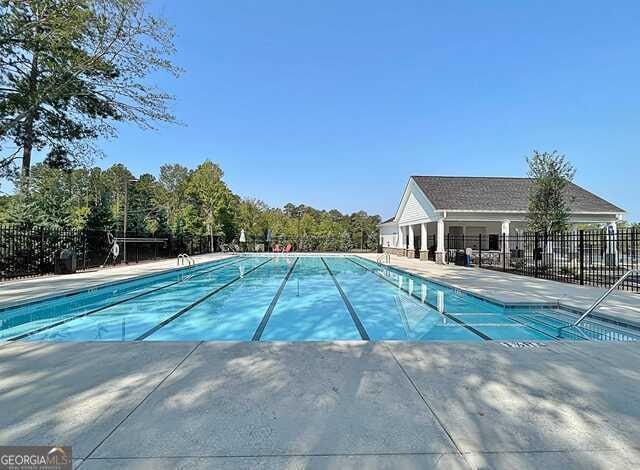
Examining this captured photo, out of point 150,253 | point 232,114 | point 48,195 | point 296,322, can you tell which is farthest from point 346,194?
point 296,322

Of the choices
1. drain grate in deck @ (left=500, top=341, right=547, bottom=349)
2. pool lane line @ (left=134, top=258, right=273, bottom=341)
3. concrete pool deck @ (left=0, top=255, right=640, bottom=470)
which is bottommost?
pool lane line @ (left=134, top=258, right=273, bottom=341)

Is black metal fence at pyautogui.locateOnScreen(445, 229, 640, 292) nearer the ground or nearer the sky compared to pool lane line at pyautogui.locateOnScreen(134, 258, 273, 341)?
nearer the sky

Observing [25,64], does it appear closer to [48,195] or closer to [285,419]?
[48,195]

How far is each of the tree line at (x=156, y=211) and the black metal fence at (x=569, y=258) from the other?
51.7 feet

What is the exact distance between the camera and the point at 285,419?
2625 mm

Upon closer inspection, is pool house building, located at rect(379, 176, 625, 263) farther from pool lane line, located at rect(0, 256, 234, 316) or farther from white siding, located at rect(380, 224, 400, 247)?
pool lane line, located at rect(0, 256, 234, 316)

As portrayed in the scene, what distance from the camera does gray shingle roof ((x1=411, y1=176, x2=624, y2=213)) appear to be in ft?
68.2

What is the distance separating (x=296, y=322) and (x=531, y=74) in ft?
60.0

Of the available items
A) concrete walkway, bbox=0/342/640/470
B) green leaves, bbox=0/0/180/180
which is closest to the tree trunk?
green leaves, bbox=0/0/180/180

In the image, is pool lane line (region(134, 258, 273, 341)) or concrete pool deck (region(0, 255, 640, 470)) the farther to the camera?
pool lane line (region(134, 258, 273, 341))

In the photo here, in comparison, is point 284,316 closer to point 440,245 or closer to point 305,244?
point 440,245

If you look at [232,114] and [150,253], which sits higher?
[232,114]

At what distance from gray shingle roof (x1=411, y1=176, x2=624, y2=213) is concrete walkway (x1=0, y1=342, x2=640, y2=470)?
17.6 m

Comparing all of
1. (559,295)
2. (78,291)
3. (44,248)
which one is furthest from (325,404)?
(44,248)
